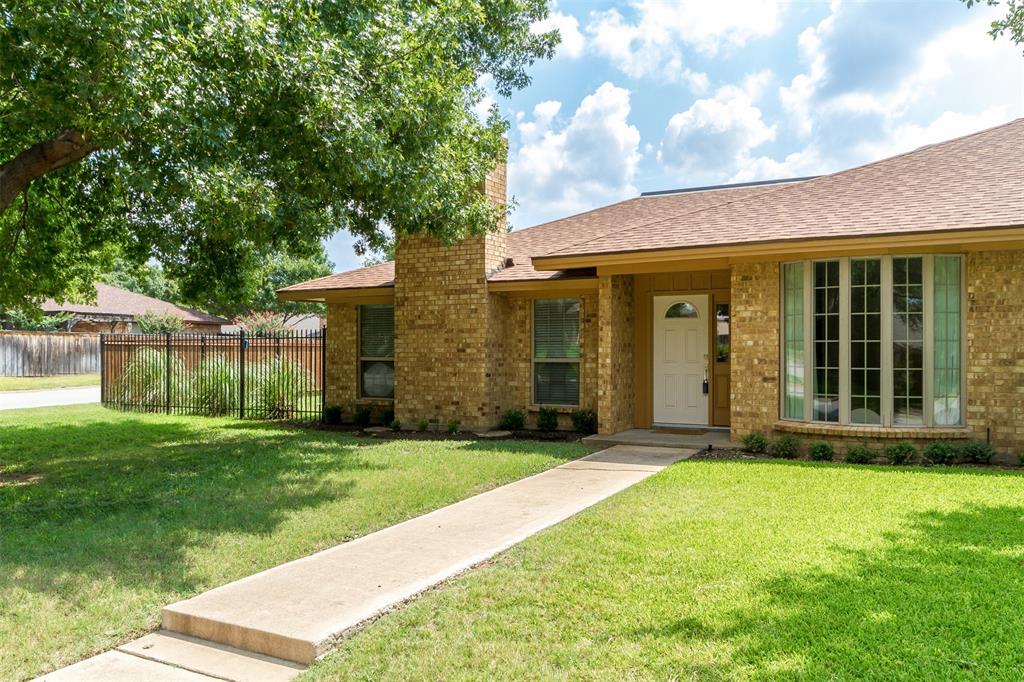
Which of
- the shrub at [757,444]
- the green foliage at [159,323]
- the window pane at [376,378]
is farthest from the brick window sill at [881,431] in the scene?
the green foliage at [159,323]

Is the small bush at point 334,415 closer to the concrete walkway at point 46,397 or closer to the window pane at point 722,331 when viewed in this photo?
the window pane at point 722,331

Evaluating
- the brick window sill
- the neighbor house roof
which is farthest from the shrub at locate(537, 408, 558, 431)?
the neighbor house roof

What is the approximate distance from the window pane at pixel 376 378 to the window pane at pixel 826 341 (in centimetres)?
847

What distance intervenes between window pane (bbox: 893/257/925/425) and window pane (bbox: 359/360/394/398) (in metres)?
9.51

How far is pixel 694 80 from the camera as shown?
51.8 feet

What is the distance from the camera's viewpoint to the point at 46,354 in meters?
32.1

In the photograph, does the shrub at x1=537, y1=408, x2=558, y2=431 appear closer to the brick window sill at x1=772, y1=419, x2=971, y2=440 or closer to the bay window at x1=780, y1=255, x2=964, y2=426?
the brick window sill at x1=772, y1=419, x2=971, y2=440

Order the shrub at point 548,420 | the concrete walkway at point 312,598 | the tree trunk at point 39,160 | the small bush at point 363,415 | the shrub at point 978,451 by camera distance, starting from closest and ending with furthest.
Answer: the concrete walkway at point 312,598 → the tree trunk at point 39,160 → the shrub at point 978,451 → the shrub at point 548,420 → the small bush at point 363,415

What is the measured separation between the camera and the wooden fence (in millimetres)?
30906

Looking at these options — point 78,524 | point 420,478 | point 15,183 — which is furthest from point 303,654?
point 15,183

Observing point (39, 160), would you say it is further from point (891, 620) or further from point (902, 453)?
point (902, 453)

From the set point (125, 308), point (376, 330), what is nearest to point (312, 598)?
point (376, 330)

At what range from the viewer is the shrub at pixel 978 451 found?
930 centimetres

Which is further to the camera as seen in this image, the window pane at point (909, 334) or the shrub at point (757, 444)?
the shrub at point (757, 444)
